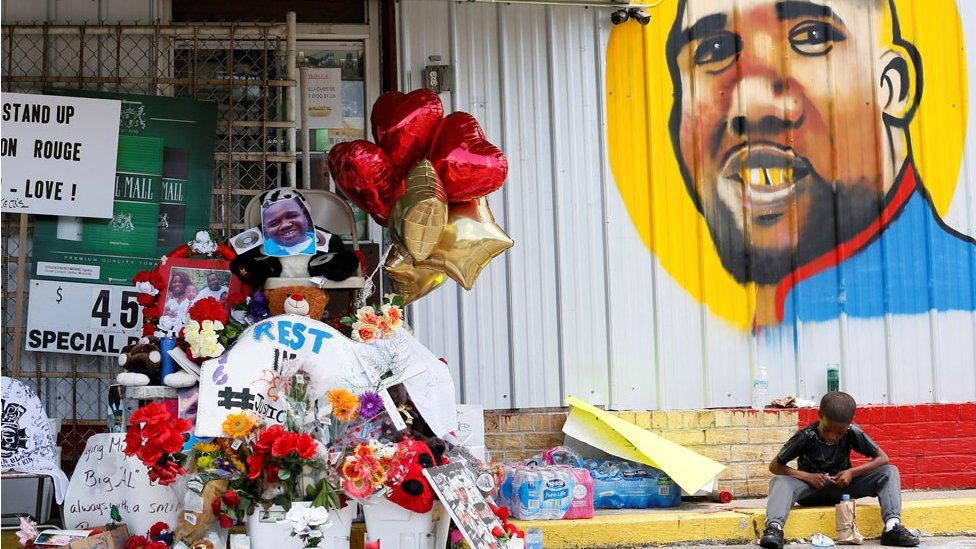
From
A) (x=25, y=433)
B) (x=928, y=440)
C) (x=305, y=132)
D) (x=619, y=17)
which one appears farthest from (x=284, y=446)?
(x=928, y=440)

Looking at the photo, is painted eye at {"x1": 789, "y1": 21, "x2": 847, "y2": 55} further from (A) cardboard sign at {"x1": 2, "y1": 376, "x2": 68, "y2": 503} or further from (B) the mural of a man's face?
(A) cardboard sign at {"x1": 2, "y1": 376, "x2": 68, "y2": 503}

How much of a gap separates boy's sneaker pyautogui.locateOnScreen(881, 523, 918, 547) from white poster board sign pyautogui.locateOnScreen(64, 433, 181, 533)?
381 cm

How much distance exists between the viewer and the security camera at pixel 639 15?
8148 millimetres

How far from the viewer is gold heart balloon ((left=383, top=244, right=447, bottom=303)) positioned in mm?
6598

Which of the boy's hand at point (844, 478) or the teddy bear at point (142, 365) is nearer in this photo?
the teddy bear at point (142, 365)

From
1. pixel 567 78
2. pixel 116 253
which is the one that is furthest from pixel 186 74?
pixel 567 78

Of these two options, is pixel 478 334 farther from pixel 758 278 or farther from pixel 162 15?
pixel 162 15

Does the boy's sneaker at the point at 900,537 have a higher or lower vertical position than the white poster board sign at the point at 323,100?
lower

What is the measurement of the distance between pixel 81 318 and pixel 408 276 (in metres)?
2.39

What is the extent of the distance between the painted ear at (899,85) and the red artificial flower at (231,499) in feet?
17.1

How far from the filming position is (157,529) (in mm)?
5781

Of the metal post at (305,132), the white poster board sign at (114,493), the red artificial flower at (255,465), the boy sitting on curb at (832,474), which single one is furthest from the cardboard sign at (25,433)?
the boy sitting on curb at (832,474)

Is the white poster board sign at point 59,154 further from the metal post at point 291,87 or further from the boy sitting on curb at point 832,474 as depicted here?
the boy sitting on curb at point 832,474

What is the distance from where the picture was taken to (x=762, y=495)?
796 centimetres
